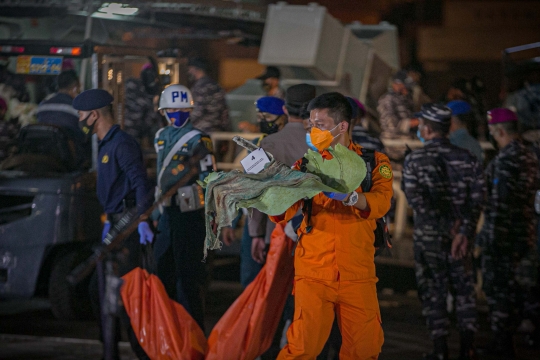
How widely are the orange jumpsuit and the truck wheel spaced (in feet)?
11.5

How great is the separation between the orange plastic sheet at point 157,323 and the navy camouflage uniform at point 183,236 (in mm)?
685

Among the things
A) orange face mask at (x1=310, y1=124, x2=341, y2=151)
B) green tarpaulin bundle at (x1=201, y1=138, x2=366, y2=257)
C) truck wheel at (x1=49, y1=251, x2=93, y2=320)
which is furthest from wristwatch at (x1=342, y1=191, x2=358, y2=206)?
truck wheel at (x1=49, y1=251, x2=93, y2=320)

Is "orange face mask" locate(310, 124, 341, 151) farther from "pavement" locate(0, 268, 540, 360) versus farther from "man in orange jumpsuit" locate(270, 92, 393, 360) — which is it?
"pavement" locate(0, 268, 540, 360)

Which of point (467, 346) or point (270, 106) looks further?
point (270, 106)

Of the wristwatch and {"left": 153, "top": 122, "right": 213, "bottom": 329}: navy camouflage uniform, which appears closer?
the wristwatch

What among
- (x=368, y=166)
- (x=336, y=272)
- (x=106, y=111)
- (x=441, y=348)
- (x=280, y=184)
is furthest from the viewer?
(x=441, y=348)

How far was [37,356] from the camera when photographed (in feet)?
23.7

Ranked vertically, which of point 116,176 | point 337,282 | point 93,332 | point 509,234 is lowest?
point 93,332

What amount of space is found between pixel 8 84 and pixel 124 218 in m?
2.86

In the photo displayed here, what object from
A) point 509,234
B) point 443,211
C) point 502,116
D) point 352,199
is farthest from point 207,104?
point 352,199

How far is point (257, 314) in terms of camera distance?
246 inches

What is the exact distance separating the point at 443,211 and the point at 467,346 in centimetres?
111

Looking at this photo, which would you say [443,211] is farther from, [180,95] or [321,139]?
[321,139]

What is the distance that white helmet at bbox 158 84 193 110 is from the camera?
715 centimetres
